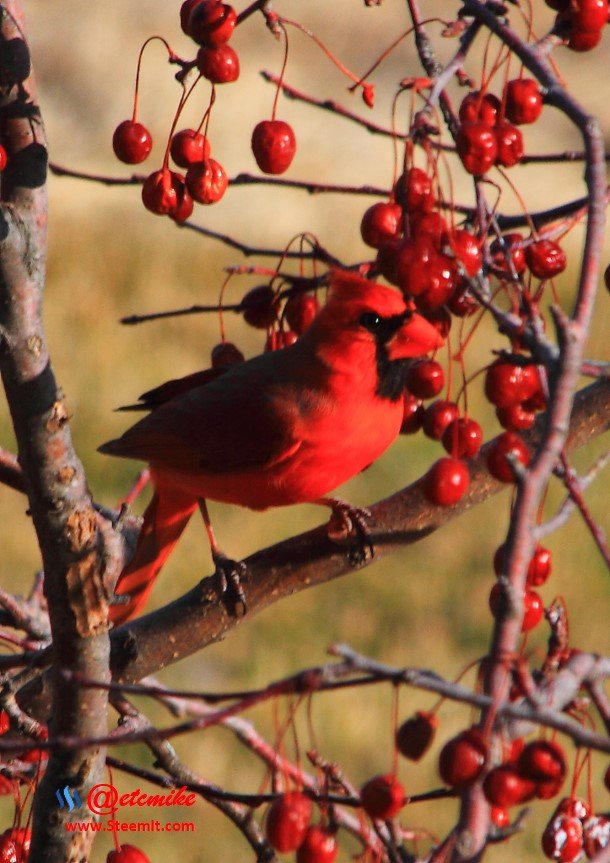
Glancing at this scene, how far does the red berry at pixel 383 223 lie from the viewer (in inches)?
68.0

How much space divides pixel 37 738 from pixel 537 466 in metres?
0.97

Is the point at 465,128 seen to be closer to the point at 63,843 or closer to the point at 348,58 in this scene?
the point at 63,843

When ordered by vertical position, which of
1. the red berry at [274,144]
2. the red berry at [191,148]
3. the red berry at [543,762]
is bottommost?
A: the red berry at [543,762]

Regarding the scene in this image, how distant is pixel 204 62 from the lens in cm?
179

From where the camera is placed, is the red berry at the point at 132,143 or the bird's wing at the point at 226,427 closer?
the red berry at the point at 132,143

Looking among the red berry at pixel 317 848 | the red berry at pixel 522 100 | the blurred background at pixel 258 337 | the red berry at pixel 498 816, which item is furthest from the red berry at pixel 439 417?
the blurred background at pixel 258 337

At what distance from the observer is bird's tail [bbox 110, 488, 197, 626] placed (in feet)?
8.34

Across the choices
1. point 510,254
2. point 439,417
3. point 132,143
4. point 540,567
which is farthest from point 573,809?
point 132,143

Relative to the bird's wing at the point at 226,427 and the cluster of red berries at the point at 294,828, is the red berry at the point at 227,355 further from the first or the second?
the cluster of red berries at the point at 294,828

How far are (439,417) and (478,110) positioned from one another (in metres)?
0.44

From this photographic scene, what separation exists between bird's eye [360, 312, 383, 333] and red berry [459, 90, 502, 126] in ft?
1.76

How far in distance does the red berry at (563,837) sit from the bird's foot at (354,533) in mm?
621

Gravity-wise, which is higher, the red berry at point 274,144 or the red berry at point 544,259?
the red berry at point 274,144

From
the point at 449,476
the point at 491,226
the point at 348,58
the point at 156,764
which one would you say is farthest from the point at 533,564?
the point at 348,58
